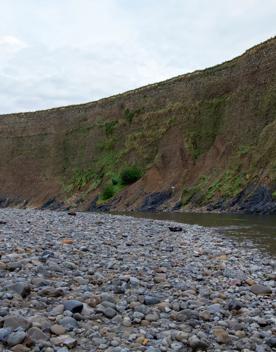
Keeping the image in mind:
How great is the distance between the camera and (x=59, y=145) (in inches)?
2785

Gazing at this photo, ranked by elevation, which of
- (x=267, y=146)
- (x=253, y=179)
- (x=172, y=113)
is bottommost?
(x=253, y=179)

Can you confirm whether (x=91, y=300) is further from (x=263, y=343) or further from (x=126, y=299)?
(x=263, y=343)

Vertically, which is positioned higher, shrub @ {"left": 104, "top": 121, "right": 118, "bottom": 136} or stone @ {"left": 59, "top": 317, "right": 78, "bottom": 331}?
shrub @ {"left": 104, "top": 121, "right": 118, "bottom": 136}

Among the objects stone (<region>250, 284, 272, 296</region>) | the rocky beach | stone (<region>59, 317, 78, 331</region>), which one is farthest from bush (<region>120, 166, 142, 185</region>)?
stone (<region>59, 317, 78, 331</region>)

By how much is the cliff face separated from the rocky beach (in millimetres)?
22243

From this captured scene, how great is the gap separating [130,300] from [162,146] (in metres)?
47.1

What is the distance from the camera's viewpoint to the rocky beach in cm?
573

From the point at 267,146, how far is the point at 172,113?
63.5ft

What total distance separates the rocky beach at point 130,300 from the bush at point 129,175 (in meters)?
38.8

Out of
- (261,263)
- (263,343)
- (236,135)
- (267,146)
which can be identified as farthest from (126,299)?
(236,135)

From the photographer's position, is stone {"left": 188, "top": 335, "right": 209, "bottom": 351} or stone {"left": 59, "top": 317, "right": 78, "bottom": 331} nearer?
stone {"left": 188, "top": 335, "right": 209, "bottom": 351}

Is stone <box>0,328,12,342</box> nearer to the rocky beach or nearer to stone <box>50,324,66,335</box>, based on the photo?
the rocky beach

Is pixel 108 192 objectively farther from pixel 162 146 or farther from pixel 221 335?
pixel 221 335

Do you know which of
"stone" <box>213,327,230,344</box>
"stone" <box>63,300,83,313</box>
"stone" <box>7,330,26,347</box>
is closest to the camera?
"stone" <box>7,330,26,347</box>
